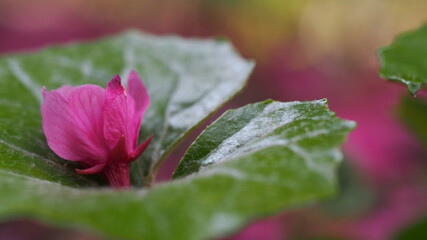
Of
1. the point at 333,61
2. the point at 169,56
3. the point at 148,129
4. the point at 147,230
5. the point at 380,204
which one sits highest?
the point at 333,61

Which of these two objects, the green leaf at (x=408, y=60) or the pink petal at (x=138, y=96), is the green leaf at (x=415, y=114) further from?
the pink petal at (x=138, y=96)

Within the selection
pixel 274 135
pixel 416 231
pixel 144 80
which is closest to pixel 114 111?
pixel 274 135

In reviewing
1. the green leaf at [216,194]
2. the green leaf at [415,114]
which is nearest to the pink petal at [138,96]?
the green leaf at [216,194]

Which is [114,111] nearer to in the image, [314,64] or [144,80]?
[144,80]

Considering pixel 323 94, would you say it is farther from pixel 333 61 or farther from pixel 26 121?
pixel 26 121

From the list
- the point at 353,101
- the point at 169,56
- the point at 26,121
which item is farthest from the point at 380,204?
the point at 26,121

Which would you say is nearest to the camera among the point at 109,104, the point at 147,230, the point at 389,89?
the point at 147,230

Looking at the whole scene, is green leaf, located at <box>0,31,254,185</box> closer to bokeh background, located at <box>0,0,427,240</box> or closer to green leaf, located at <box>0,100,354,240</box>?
green leaf, located at <box>0,100,354,240</box>

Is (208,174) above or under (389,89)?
under
